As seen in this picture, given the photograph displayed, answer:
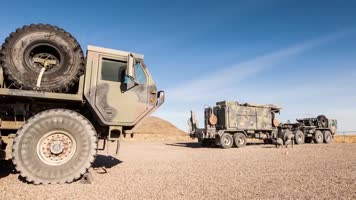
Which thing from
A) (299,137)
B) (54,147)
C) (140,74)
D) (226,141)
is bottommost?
(226,141)

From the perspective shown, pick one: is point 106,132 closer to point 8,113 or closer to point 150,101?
point 150,101

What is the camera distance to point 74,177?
18.2 feet

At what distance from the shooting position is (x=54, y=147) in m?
5.62

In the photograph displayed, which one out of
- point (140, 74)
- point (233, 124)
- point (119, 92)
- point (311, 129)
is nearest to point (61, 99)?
point (119, 92)

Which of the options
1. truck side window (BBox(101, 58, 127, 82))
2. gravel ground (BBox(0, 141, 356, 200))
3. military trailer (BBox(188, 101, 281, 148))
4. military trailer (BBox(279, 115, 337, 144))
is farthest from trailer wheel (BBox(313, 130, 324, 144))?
truck side window (BBox(101, 58, 127, 82))

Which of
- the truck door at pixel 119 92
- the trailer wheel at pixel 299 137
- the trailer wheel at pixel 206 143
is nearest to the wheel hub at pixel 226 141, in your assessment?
the trailer wheel at pixel 206 143

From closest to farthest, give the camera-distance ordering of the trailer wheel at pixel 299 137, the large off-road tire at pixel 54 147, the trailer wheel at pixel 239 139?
the large off-road tire at pixel 54 147
the trailer wheel at pixel 239 139
the trailer wheel at pixel 299 137

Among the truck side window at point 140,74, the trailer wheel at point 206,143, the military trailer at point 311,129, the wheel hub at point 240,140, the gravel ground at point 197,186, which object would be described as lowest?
the gravel ground at point 197,186

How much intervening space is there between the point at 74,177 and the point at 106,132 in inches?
65.4

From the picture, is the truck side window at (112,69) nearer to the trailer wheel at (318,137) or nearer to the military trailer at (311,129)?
the military trailer at (311,129)

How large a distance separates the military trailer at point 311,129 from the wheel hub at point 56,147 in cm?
1950

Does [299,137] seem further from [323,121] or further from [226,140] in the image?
[226,140]

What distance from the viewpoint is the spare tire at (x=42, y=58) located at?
223 inches

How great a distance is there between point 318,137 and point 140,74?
78.4 ft
